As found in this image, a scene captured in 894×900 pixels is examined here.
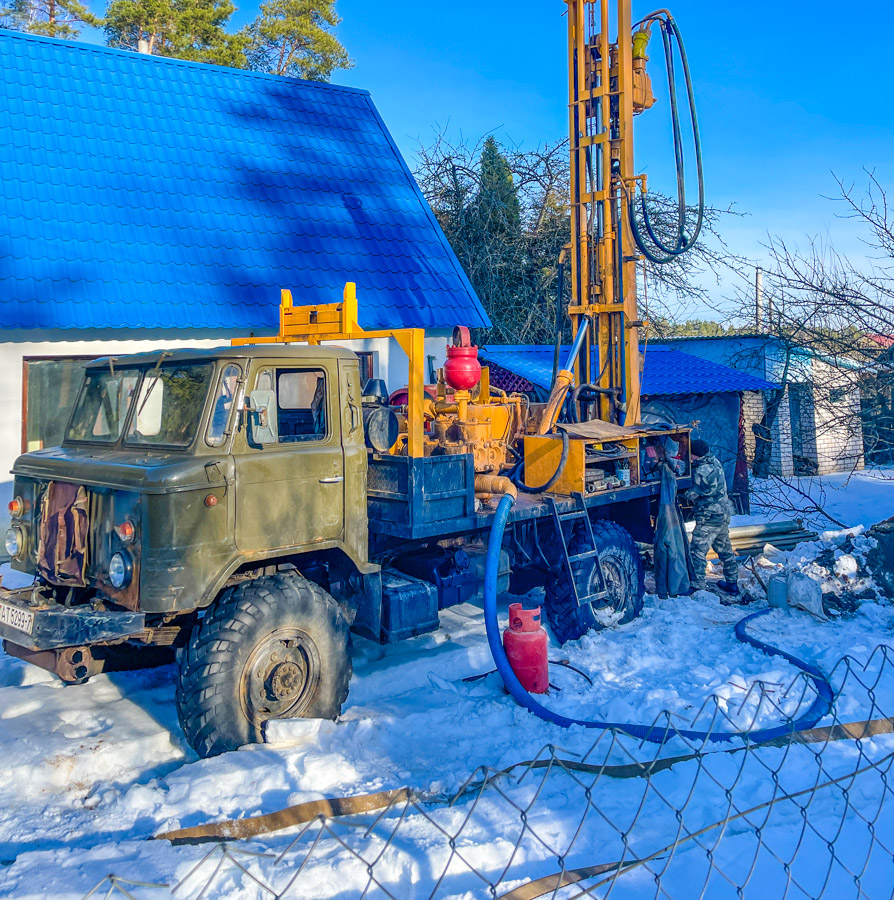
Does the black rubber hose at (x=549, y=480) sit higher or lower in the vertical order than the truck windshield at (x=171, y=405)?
lower

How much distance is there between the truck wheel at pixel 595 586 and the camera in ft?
23.1

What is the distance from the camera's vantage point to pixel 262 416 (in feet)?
16.4

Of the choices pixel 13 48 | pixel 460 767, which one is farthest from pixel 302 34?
pixel 460 767

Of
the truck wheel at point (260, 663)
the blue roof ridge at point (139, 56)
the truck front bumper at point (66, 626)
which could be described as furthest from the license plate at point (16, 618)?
the blue roof ridge at point (139, 56)

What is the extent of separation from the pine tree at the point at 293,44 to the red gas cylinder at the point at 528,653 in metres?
24.3

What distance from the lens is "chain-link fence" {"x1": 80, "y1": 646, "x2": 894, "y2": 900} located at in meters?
3.24

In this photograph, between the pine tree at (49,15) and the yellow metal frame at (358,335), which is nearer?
the yellow metal frame at (358,335)

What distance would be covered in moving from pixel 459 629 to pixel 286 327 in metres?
3.02

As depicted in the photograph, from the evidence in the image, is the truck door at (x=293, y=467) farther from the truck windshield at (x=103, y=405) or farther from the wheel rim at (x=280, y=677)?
the truck windshield at (x=103, y=405)

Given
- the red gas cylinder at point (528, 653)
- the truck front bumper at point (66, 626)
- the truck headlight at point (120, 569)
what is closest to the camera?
the truck front bumper at point (66, 626)

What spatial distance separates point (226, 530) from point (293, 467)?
0.63m

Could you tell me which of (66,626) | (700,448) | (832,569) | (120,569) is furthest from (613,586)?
(66,626)

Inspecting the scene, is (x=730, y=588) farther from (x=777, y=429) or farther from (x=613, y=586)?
(x=777, y=429)

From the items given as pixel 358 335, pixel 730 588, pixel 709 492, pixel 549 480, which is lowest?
pixel 730 588
